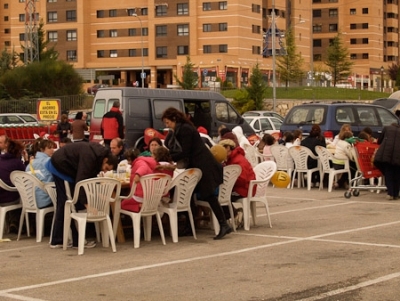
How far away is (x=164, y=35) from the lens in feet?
316

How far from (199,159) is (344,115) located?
13.1 m

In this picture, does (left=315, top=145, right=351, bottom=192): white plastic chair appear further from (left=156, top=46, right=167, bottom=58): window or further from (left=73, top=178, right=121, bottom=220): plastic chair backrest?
(left=156, top=46, right=167, bottom=58): window

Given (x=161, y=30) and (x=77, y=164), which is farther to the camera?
(x=161, y=30)

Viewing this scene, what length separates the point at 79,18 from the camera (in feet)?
327

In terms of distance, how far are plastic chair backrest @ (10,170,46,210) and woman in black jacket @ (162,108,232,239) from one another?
1958 mm

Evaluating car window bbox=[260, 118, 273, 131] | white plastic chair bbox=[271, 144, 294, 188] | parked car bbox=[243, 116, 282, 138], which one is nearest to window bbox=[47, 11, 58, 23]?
parked car bbox=[243, 116, 282, 138]

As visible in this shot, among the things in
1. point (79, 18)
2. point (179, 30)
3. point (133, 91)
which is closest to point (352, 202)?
point (133, 91)

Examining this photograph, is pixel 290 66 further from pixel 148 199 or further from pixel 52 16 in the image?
pixel 148 199

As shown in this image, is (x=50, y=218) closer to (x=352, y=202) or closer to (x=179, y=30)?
(x=352, y=202)

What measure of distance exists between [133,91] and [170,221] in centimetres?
1397

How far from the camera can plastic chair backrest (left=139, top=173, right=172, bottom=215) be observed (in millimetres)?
12117

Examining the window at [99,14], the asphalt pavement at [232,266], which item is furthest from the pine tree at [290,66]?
the asphalt pavement at [232,266]

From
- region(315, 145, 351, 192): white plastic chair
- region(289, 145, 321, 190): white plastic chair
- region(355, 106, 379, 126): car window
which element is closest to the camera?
region(315, 145, 351, 192): white plastic chair

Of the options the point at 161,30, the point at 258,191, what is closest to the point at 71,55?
the point at 161,30
